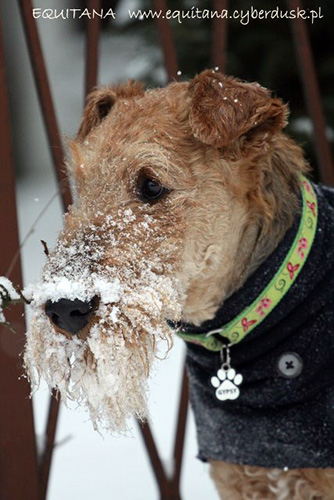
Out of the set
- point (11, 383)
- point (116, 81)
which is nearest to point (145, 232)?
point (11, 383)

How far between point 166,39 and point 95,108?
484mm

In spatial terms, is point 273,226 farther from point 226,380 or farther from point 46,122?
point 46,122

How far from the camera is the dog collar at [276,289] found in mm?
2131

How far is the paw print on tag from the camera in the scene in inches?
86.0

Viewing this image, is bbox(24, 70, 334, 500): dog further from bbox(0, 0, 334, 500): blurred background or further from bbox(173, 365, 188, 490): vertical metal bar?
bbox(173, 365, 188, 490): vertical metal bar

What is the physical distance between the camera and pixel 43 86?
2447 mm

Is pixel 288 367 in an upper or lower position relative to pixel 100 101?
lower

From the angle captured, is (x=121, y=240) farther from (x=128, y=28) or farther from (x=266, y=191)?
(x=128, y=28)

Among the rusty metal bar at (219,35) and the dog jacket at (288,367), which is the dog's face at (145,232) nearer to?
the dog jacket at (288,367)

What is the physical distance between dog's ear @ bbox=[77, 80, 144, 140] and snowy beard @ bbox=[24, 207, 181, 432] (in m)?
0.56

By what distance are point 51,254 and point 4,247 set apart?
379 mm

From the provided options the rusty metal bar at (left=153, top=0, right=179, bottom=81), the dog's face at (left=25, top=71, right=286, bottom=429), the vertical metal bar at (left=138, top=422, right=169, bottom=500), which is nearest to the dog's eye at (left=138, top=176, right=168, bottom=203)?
the dog's face at (left=25, top=71, right=286, bottom=429)

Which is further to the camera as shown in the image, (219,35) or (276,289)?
(219,35)

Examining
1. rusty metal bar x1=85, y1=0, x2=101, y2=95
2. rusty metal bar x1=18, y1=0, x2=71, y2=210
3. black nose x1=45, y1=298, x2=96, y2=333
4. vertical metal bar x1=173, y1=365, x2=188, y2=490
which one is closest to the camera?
black nose x1=45, y1=298, x2=96, y2=333
